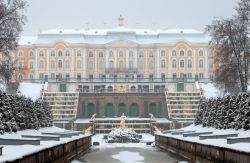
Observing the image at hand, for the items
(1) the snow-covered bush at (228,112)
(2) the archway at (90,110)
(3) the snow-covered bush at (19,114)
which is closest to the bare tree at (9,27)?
(3) the snow-covered bush at (19,114)

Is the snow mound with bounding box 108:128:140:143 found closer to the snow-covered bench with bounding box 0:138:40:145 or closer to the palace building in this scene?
the snow-covered bench with bounding box 0:138:40:145

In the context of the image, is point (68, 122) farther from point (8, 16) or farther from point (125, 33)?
point (125, 33)

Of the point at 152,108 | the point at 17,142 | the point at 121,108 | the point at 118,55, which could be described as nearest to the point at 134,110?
the point at 121,108

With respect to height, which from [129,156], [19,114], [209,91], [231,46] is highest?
[231,46]

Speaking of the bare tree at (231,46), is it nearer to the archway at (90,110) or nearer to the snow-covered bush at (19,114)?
the snow-covered bush at (19,114)

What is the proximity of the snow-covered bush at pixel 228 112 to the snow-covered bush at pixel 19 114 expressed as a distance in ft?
36.6

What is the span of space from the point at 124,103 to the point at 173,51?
3312cm

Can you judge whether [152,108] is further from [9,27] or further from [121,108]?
[9,27]

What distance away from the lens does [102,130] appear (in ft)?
212

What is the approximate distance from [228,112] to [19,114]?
11938 mm

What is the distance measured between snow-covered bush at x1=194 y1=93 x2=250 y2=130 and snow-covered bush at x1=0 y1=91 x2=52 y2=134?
11153mm

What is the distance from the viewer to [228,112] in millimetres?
30375

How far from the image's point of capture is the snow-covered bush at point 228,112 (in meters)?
25.9

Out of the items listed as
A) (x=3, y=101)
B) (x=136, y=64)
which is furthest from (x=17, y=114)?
(x=136, y=64)
